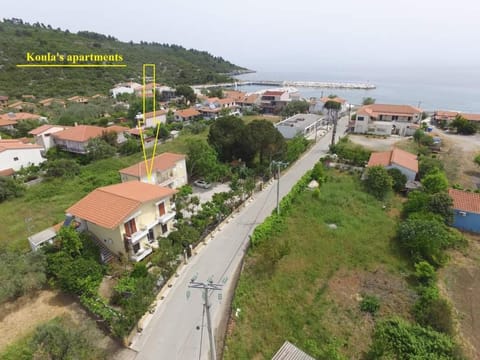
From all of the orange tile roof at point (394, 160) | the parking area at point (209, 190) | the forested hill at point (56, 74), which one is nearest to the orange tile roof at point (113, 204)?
the parking area at point (209, 190)

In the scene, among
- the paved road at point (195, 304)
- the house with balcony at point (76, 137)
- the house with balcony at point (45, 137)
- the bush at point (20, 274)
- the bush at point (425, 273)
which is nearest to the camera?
the paved road at point (195, 304)

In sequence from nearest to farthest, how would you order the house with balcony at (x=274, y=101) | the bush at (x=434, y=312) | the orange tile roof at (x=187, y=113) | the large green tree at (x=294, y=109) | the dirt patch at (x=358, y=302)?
the bush at (x=434, y=312) < the dirt patch at (x=358, y=302) < the orange tile roof at (x=187, y=113) < the large green tree at (x=294, y=109) < the house with balcony at (x=274, y=101)

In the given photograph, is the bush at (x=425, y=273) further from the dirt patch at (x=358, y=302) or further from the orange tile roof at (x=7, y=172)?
the orange tile roof at (x=7, y=172)

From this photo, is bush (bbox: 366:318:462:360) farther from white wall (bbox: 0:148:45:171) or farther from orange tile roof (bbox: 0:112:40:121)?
orange tile roof (bbox: 0:112:40:121)

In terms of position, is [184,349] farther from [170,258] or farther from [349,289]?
[349,289]

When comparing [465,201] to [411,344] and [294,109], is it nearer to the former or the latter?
[411,344]

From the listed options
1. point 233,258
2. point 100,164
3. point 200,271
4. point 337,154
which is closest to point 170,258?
point 200,271
